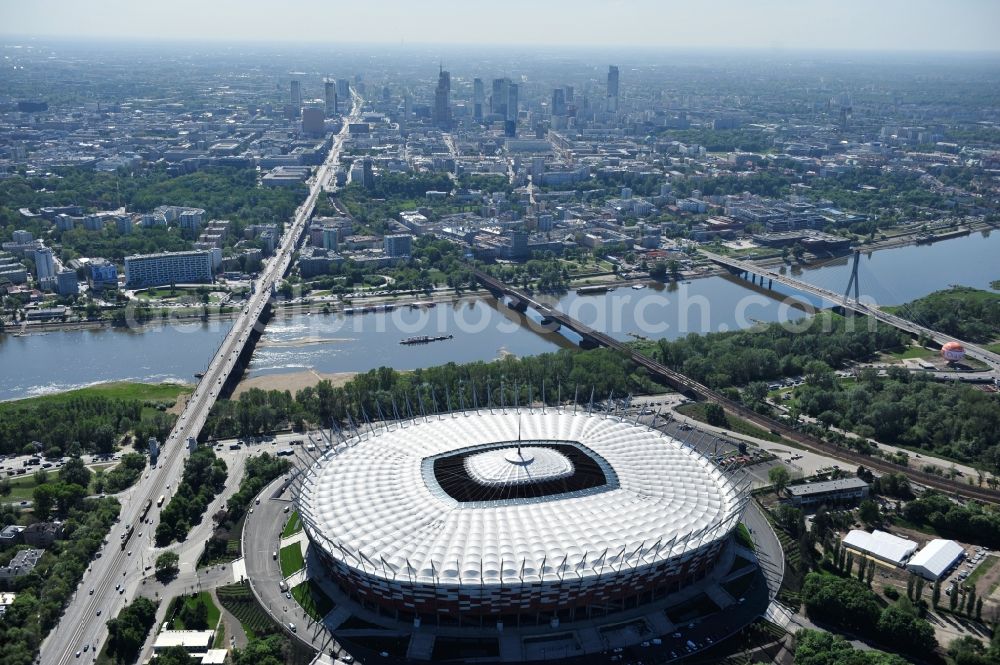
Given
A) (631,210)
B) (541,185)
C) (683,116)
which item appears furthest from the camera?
(683,116)

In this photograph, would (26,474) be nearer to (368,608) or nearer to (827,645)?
(368,608)

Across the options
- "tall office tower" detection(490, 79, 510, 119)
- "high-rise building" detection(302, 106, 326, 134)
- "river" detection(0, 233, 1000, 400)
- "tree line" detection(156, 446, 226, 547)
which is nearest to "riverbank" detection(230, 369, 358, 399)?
"river" detection(0, 233, 1000, 400)

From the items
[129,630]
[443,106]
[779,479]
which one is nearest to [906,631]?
[779,479]

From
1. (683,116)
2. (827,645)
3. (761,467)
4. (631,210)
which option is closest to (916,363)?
(761,467)

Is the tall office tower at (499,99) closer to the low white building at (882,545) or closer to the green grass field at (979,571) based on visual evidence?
the low white building at (882,545)

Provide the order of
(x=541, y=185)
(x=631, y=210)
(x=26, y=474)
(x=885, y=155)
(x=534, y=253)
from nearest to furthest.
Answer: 1. (x=26, y=474)
2. (x=534, y=253)
3. (x=631, y=210)
4. (x=541, y=185)
5. (x=885, y=155)

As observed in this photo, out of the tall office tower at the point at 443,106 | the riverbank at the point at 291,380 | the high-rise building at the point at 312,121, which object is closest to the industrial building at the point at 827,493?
the riverbank at the point at 291,380
